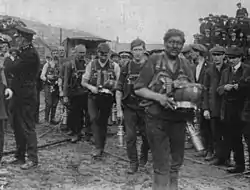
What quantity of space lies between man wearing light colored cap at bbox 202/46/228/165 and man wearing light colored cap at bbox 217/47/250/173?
33 centimetres

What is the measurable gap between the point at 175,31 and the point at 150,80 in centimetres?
64

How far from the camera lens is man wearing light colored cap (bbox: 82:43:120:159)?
24.9 ft

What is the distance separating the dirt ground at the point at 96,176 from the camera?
19.2 feet

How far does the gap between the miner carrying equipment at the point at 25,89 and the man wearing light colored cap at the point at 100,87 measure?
1.27 metres

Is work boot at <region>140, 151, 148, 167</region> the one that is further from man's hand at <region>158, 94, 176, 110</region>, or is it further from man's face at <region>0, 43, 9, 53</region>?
man's face at <region>0, 43, 9, 53</region>

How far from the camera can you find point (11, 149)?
26.5ft

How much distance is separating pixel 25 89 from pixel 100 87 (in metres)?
1.49

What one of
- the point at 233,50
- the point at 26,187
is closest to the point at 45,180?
the point at 26,187

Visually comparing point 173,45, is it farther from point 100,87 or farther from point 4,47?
point 4,47

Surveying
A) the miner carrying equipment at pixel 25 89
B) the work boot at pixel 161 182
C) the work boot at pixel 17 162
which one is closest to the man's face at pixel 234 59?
the work boot at pixel 161 182

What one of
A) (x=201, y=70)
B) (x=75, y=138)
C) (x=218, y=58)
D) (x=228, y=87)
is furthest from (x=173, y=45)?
(x=75, y=138)

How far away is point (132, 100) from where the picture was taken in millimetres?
6484

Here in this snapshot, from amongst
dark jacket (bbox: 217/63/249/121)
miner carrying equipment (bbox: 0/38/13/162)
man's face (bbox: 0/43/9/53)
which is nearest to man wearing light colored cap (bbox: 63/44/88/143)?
man's face (bbox: 0/43/9/53)

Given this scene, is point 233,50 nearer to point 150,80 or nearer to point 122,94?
point 122,94
